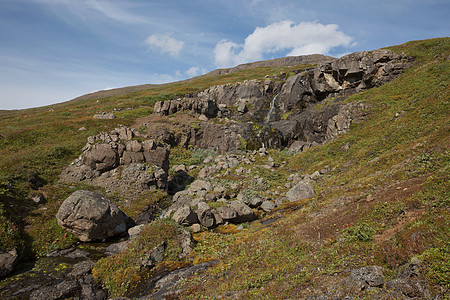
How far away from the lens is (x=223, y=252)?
555 inches

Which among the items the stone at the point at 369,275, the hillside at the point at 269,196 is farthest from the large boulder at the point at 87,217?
the stone at the point at 369,275

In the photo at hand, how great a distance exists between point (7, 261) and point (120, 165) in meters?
15.5

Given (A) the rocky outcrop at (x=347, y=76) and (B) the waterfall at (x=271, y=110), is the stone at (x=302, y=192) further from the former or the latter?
(B) the waterfall at (x=271, y=110)

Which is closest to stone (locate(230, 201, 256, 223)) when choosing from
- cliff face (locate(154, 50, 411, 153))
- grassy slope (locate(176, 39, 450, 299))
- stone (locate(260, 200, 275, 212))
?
grassy slope (locate(176, 39, 450, 299))

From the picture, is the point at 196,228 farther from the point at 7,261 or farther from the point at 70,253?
the point at 7,261

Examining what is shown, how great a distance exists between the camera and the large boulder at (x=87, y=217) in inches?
707

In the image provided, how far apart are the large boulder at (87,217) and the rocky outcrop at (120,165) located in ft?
22.3

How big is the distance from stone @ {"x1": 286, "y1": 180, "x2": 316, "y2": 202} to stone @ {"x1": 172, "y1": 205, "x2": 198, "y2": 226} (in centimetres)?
1068

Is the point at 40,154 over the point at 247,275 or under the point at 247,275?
over

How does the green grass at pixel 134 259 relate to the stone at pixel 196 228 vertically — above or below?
above

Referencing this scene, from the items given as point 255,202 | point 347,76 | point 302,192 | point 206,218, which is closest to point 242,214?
point 206,218

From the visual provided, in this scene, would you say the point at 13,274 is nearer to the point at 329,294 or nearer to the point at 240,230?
the point at 240,230

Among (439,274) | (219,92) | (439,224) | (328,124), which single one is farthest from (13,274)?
(219,92)

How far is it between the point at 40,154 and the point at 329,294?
37612mm
